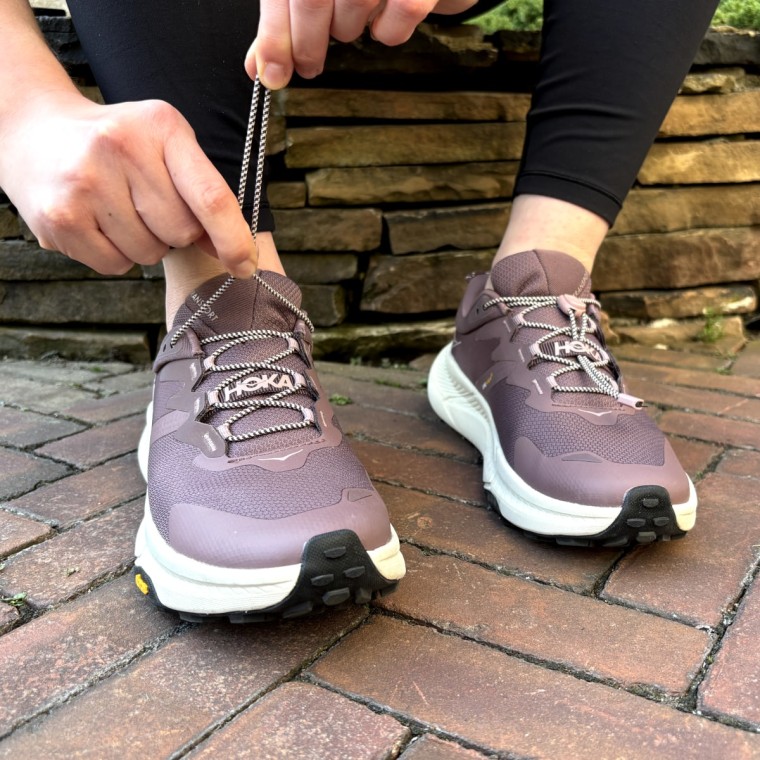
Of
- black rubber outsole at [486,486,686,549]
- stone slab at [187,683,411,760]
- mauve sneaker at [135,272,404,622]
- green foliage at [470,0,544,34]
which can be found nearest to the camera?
stone slab at [187,683,411,760]

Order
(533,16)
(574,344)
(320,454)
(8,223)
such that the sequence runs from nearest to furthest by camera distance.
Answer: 1. (320,454)
2. (574,344)
3. (8,223)
4. (533,16)

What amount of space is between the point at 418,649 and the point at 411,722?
0.33 ft

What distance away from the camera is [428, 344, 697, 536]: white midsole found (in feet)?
2.89

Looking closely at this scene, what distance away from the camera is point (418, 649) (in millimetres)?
740

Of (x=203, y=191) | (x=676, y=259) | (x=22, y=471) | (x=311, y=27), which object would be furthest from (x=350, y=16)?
(x=676, y=259)

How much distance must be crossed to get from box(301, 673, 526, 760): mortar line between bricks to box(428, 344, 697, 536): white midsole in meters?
0.33

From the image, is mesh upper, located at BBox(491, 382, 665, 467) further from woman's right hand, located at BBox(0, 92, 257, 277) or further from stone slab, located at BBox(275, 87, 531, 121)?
stone slab, located at BBox(275, 87, 531, 121)

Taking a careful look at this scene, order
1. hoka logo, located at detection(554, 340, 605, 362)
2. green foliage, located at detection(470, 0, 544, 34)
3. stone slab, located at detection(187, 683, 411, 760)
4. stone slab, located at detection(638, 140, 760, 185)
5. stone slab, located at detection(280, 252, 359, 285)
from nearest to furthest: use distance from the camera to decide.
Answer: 1. stone slab, located at detection(187, 683, 411, 760)
2. hoka logo, located at detection(554, 340, 605, 362)
3. stone slab, located at detection(280, 252, 359, 285)
4. stone slab, located at detection(638, 140, 760, 185)
5. green foliage, located at detection(470, 0, 544, 34)

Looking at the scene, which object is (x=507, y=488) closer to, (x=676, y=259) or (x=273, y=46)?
(x=273, y=46)

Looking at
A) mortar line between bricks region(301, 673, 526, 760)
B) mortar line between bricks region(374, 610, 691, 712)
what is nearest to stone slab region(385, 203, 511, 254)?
mortar line between bricks region(374, 610, 691, 712)

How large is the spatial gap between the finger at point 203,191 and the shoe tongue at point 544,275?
560mm

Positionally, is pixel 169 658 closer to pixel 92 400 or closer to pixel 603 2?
pixel 92 400

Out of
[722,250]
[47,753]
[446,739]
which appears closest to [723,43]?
[722,250]

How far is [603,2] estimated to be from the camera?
1.13 meters
